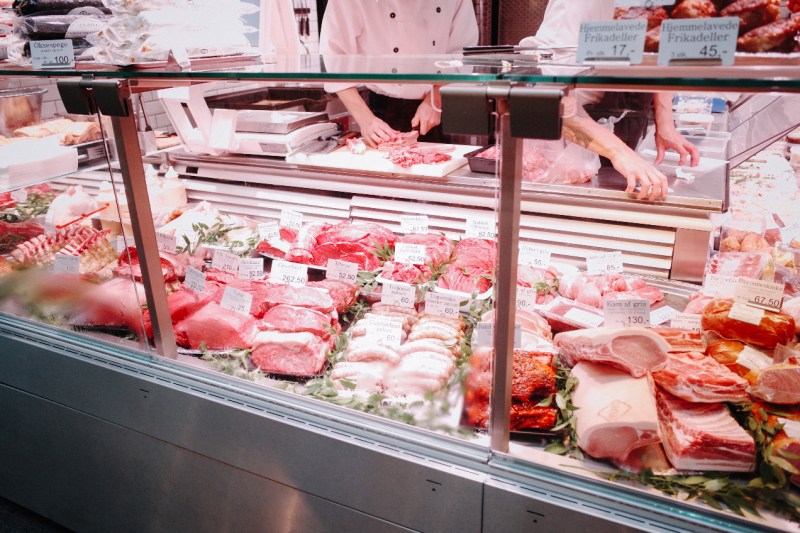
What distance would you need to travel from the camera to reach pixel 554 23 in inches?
115

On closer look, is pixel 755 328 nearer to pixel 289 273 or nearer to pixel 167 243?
pixel 289 273

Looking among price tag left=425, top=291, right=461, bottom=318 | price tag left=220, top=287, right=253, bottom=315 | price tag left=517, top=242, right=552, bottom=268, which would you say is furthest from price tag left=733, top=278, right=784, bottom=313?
price tag left=220, top=287, right=253, bottom=315

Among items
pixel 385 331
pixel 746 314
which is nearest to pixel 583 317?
pixel 746 314

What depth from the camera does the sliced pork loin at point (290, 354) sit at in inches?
83.7

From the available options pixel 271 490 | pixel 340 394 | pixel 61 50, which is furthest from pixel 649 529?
pixel 61 50

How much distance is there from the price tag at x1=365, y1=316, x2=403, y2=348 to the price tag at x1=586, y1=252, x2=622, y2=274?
82 centimetres

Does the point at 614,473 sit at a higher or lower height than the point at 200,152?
lower

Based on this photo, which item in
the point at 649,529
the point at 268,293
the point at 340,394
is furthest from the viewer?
the point at 268,293

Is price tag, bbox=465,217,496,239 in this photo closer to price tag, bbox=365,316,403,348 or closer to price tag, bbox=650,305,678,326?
price tag, bbox=365,316,403,348

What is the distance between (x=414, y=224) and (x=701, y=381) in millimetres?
1396

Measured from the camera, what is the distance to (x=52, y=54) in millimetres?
2289

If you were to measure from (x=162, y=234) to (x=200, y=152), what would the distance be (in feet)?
2.42

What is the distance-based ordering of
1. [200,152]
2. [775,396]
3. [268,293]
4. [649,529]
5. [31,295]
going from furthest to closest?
[200,152], [31,295], [268,293], [775,396], [649,529]

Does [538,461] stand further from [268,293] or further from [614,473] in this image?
[268,293]
